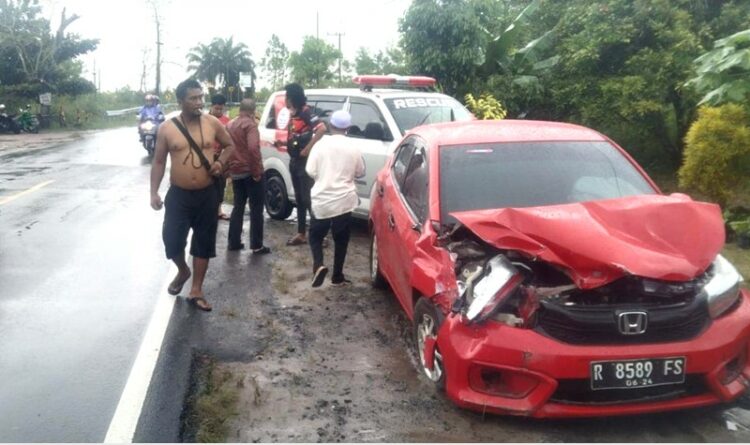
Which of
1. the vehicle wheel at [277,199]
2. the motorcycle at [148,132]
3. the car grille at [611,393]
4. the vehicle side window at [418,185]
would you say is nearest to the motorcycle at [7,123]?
the motorcycle at [148,132]

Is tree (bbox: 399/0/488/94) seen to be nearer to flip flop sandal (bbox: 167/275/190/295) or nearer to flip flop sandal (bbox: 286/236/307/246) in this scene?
flip flop sandal (bbox: 286/236/307/246)

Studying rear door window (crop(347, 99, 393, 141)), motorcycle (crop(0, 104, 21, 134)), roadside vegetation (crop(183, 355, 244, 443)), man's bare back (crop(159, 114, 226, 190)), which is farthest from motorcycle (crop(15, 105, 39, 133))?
roadside vegetation (crop(183, 355, 244, 443))

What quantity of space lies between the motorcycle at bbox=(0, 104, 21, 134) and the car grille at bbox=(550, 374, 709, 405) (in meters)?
32.4

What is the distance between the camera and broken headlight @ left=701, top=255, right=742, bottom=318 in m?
4.54

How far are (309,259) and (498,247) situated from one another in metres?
4.51

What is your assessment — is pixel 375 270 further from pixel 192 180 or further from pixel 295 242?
pixel 295 242

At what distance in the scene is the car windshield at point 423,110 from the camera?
9.89 m

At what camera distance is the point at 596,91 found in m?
14.0

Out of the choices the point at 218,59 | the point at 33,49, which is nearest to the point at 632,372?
the point at 33,49

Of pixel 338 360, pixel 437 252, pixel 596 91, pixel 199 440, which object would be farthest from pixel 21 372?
pixel 596 91

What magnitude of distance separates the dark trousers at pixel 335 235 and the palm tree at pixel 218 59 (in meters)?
72.2

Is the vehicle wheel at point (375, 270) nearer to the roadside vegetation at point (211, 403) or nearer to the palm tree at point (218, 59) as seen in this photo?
the roadside vegetation at point (211, 403)

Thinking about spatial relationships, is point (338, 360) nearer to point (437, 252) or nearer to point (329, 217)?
point (437, 252)

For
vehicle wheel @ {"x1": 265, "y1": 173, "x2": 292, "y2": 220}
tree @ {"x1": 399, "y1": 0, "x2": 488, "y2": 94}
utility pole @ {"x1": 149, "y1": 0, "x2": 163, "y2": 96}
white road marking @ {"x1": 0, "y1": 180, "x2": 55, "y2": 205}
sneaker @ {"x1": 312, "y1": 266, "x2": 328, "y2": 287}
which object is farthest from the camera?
utility pole @ {"x1": 149, "y1": 0, "x2": 163, "y2": 96}
